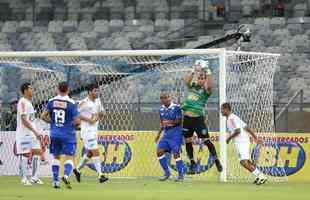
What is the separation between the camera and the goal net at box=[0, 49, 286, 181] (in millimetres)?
20188

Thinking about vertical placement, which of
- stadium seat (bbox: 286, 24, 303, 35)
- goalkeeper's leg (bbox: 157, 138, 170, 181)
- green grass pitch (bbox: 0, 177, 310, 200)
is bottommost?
green grass pitch (bbox: 0, 177, 310, 200)

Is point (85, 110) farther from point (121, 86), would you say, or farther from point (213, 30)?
point (213, 30)

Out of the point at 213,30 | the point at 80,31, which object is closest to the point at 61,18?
the point at 80,31

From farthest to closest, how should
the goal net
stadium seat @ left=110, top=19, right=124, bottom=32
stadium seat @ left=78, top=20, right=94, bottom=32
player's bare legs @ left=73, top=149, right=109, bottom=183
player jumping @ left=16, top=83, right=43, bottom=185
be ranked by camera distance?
stadium seat @ left=78, top=20, right=94, bottom=32 → stadium seat @ left=110, top=19, right=124, bottom=32 → the goal net → player's bare legs @ left=73, top=149, right=109, bottom=183 → player jumping @ left=16, top=83, right=43, bottom=185

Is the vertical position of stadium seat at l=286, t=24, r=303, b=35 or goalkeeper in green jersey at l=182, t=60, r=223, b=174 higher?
stadium seat at l=286, t=24, r=303, b=35

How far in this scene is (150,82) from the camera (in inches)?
1017

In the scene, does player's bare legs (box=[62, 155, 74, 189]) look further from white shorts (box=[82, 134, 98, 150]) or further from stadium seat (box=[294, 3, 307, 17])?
stadium seat (box=[294, 3, 307, 17])

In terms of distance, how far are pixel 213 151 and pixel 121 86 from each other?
787cm

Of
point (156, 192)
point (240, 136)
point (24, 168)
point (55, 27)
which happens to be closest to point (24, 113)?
point (24, 168)

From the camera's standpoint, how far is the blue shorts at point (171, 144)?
63.2ft

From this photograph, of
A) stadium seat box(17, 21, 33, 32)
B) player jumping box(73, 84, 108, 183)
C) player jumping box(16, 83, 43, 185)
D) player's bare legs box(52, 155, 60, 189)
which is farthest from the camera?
stadium seat box(17, 21, 33, 32)

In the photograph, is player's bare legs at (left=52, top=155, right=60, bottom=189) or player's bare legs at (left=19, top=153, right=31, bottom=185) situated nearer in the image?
player's bare legs at (left=52, top=155, right=60, bottom=189)

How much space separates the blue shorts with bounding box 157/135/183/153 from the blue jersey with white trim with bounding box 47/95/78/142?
3.14 meters

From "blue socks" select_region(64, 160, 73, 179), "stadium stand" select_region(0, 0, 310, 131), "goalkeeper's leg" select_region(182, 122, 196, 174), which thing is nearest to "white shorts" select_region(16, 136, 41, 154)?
"blue socks" select_region(64, 160, 73, 179)
